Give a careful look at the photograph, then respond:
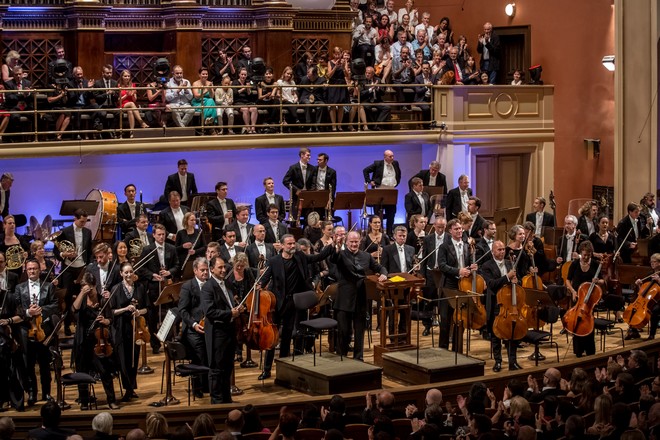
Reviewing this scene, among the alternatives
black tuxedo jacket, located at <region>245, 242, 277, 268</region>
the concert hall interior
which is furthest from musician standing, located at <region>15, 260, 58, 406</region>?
the concert hall interior

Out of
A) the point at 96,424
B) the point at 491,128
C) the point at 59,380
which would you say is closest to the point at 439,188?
the point at 491,128

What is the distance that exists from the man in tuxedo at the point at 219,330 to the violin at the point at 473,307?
8.17 feet

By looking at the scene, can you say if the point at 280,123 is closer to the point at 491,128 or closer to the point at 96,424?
the point at 491,128

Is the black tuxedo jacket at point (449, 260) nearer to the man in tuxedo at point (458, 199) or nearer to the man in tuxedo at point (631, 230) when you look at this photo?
the man in tuxedo at point (631, 230)

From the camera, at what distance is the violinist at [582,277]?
39.5 feet

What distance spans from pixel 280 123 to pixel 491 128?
348 centimetres

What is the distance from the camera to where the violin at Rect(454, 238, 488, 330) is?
11.7 metres

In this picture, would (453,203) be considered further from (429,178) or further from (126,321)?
(126,321)

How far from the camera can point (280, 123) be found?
53.7 feet

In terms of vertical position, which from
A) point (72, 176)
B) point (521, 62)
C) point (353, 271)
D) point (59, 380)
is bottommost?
point (59, 380)

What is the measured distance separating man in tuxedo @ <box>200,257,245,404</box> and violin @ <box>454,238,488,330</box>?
8.17 ft

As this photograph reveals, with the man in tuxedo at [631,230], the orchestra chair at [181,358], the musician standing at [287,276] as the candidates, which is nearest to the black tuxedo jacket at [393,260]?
the musician standing at [287,276]

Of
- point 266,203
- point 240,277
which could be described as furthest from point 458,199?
point 240,277

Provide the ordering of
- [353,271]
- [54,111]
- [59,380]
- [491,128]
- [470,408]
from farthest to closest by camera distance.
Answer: [491,128] < [54,111] < [353,271] < [59,380] < [470,408]
